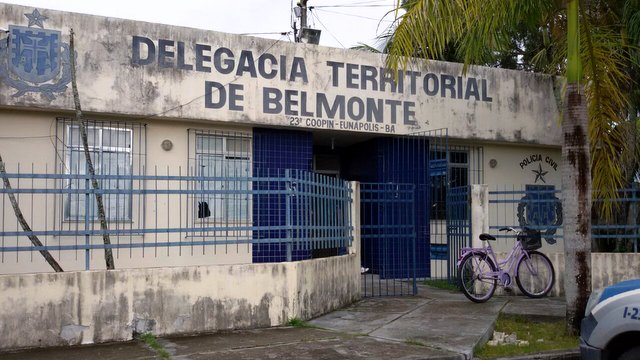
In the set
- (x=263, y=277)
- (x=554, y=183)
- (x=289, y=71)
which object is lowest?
(x=263, y=277)

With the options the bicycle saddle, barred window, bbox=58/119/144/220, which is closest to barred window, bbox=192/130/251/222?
barred window, bbox=58/119/144/220

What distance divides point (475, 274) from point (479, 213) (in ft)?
4.26

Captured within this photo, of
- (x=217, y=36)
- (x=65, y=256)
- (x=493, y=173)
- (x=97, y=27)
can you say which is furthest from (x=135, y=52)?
(x=493, y=173)

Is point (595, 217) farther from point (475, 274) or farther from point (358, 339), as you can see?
point (358, 339)

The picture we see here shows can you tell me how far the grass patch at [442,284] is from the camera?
11.6 m

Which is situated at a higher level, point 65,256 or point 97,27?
point 97,27

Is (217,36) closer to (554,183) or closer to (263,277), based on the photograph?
(263,277)

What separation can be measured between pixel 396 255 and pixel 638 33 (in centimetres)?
604

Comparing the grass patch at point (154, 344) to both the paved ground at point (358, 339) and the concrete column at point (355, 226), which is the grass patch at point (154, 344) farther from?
the concrete column at point (355, 226)

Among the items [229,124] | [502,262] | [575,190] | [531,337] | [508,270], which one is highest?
[229,124]

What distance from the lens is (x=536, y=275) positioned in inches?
411

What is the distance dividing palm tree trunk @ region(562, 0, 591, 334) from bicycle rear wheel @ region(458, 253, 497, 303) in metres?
2.18

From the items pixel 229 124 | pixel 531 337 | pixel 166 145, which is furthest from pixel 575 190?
pixel 166 145

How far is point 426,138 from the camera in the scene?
1338 cm
